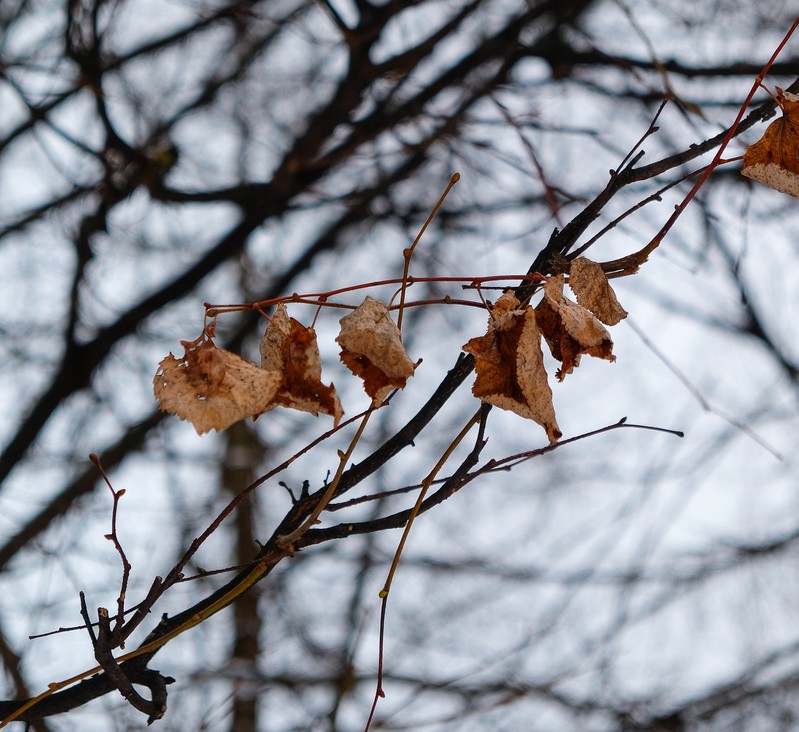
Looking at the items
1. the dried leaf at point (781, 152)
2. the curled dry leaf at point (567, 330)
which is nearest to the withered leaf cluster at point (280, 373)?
the curled dry leaf at point (567, 330)

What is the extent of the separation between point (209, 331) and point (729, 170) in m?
2.40

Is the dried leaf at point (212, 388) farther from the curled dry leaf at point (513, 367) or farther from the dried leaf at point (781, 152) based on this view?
the dried leaf at point (781, 152)

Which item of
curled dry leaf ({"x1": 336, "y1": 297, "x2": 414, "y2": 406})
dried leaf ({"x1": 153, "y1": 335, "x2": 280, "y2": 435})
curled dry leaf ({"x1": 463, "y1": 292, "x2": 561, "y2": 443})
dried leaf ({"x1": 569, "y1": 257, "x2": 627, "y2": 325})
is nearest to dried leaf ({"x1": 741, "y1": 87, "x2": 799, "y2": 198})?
dried leaf ({"x1": 569, "y1": 257, "x2": 627, "y2": 325})

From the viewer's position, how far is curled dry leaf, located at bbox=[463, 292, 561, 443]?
924 millimetres

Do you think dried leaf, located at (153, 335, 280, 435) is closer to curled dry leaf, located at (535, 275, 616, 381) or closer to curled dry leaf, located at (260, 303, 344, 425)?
curled dry leaf, located at (260, 303, 344, 425)

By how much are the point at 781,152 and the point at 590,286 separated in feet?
0.92

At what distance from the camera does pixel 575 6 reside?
9.65 feet

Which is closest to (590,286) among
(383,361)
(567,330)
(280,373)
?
(567,330)

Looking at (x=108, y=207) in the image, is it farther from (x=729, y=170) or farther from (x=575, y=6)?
(x=729, y=170)

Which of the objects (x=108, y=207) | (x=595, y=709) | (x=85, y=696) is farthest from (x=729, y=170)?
(x=85, y=696)

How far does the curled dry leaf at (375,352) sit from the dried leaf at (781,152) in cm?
48

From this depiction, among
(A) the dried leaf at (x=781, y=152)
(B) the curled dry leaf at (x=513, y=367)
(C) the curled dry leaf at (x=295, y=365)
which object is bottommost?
(B) the curled dry leaf at (x=513, y=367)

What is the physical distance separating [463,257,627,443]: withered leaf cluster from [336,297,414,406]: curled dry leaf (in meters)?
0.08

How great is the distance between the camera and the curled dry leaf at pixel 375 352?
3.06 ft
